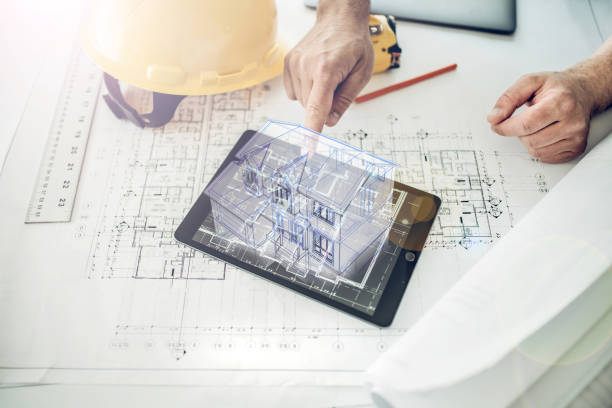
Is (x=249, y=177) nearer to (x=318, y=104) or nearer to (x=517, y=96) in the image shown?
(x=318, y=104)

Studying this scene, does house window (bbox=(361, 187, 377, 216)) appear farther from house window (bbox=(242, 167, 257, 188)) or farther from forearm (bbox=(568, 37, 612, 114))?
forearm (bbox=(568, 37, 612, 114))

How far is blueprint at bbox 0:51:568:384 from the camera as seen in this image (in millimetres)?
702

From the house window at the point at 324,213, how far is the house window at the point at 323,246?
32 millimetres

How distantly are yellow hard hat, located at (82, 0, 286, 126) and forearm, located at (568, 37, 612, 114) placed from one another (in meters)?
0.66

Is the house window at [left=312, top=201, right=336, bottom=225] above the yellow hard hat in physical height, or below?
below

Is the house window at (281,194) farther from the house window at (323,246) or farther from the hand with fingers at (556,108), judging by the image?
the hand with fingers at (556,108)

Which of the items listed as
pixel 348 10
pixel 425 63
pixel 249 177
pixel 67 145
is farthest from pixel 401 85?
pixel 67 145

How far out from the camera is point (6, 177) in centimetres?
89

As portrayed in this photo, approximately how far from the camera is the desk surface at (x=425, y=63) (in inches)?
34.4

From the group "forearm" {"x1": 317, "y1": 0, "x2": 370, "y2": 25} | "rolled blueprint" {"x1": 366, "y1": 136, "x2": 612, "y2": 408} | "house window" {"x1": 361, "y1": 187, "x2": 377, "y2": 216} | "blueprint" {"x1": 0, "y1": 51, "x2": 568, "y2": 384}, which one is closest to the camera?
"rolled blueprint" {"x1": 366, "y1": 136, "x2": 612, "y2": 408}

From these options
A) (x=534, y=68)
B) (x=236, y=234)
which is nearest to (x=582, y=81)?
(x=534, y=68)

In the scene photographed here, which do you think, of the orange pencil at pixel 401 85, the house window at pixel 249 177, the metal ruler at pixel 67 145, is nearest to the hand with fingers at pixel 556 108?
→ the orange pencil at pixel 401 85

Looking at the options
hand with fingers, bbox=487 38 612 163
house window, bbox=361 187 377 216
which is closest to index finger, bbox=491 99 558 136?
hand with fingers, bbox=487 38 612 163

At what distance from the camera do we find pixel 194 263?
2.58ft
